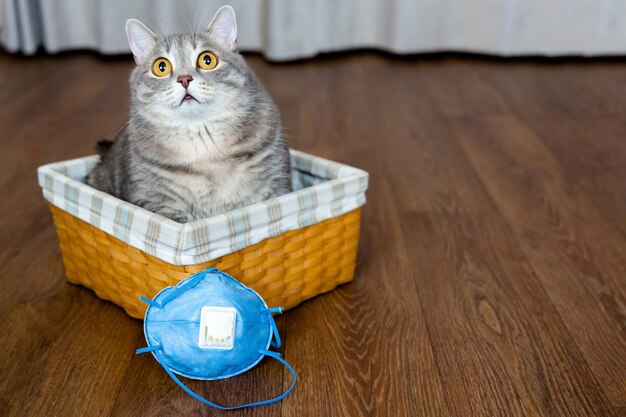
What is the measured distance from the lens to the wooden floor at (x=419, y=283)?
1098mm

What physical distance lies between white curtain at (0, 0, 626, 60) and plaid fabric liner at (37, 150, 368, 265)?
2376 mm

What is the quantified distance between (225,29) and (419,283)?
26.7 inches

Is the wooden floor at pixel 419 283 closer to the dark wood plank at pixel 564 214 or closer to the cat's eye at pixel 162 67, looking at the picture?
the dark wood plank at pixel 564 214

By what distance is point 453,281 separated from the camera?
147cm

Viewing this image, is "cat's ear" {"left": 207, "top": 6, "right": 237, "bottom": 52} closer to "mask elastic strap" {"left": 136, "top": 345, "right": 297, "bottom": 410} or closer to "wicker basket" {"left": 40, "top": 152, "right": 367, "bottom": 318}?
"wicker basket" {"left": 40, "top": 152, "right": 367, "bottom": 318}

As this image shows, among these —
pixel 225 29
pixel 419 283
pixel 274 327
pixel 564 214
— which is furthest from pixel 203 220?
pixel 564 214

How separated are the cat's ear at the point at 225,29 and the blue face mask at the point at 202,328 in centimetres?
46

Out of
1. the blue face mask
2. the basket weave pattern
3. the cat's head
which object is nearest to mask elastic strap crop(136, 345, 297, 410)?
the blue face mask

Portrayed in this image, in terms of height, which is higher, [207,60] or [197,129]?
[207,60]

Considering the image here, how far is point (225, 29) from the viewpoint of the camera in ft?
4.21

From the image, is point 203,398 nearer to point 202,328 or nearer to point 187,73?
point 202,328

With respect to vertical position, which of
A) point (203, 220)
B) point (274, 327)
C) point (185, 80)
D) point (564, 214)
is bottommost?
point (564, 214)

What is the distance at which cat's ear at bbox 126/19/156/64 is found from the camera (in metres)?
1.25

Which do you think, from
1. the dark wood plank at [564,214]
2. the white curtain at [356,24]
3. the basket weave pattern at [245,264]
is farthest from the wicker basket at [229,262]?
the white curtain at [356,24]
